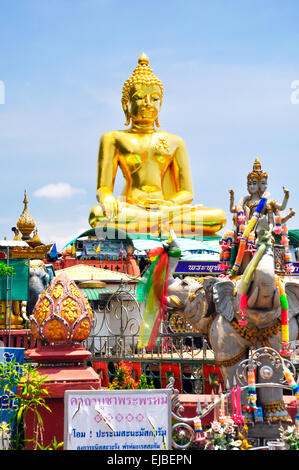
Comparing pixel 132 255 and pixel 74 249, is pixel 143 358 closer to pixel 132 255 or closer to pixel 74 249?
pixel 132 255

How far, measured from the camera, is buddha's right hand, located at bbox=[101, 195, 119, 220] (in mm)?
18500

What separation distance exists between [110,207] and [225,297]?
34.4ft

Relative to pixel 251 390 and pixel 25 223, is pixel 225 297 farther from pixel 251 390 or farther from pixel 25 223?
pixel 25 223

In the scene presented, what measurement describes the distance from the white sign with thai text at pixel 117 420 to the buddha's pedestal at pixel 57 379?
90 centimetres

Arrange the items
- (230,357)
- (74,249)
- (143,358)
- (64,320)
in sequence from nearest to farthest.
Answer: (64,320) < (230,357) < (143,358) < (74,249)

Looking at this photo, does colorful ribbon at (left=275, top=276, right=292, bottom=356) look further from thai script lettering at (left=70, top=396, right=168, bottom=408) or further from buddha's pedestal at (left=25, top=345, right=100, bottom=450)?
thai script lettering at (left=70, top=396, right=168, bottom=408)

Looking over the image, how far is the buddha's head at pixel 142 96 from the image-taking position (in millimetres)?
19344

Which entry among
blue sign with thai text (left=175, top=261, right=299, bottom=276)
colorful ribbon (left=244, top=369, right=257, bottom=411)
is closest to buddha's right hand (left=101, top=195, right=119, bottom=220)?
blue sign with thai text (left=175, top=261, right=299, bottom=276)

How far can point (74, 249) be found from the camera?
2491cm

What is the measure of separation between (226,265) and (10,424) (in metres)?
3.48

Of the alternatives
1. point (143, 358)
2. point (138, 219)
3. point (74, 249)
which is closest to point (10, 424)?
point (143, 358)

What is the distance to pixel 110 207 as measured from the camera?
18.5 meters

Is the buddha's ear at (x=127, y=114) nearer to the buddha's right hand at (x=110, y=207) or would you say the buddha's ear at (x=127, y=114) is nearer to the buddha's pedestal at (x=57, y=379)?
the buddha's right hand at (x=110, y=207)

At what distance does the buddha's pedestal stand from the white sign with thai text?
0.90 m
